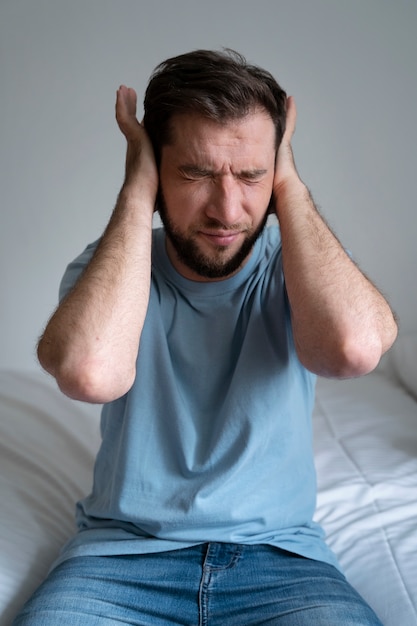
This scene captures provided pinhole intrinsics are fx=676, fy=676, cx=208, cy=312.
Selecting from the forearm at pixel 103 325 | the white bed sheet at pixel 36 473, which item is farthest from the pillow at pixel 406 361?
the forearm at pixel 103 325

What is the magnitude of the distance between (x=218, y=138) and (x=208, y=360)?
392 mm

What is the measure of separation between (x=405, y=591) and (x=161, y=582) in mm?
416

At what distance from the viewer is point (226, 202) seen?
45.6 inches

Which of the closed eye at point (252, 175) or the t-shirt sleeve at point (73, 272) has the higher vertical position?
the closed eye at point (252, 175)

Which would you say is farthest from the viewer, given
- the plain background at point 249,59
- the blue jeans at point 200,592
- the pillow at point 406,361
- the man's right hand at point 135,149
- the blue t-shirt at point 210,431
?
the plain background at point 249,59

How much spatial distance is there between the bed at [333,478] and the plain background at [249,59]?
58cm

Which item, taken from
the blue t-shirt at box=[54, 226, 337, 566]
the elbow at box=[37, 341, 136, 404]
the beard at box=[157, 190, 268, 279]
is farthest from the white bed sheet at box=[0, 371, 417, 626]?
the beard at box=[157, 190, 268, 279]

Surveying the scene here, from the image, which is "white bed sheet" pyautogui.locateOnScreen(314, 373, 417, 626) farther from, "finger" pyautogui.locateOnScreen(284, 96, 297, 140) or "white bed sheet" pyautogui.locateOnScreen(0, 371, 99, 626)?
"finger" pyautogui.locateOnScreen(284, 96, 297, 140)

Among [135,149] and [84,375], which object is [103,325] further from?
[135,149]

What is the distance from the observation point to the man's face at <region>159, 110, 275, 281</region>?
1162 mm

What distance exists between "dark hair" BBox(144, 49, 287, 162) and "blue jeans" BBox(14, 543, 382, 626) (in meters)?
0.72

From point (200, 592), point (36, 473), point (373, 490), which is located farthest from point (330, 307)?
point (36, 473)

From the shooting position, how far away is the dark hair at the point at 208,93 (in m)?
1.17

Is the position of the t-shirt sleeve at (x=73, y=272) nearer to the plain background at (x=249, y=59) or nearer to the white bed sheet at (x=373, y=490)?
the white bed sheet at (x=373, y=490)
